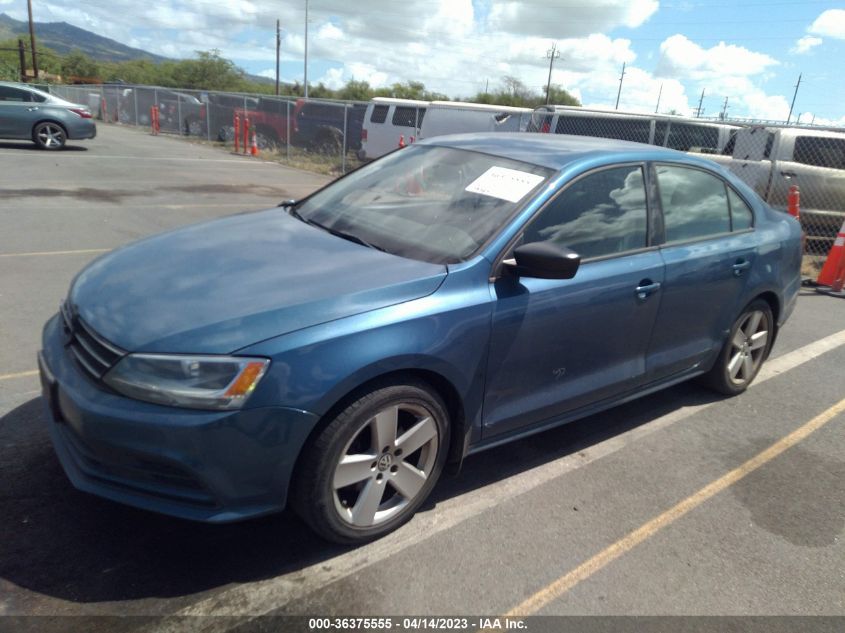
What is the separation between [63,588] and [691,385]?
166 inches

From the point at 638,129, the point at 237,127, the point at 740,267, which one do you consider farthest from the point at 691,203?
the point at 237,127

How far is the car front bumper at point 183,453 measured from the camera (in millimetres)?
2277

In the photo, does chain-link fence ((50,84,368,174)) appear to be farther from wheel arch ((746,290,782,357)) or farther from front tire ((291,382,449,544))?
front tire ((291,382,449,544))

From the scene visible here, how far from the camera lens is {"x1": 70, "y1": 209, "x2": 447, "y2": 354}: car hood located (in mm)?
2414

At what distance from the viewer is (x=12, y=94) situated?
15609 millimetres

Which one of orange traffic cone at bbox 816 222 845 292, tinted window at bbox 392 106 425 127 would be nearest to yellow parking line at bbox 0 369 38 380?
orange traffic cone at bbox 816 222 845 292

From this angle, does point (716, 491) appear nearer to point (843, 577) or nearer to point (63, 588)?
point (843, 577)

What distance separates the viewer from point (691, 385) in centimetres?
493

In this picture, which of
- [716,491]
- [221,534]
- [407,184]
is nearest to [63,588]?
[221,534]

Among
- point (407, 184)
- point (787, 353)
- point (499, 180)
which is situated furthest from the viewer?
point (787, 353)

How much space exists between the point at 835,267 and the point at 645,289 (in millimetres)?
6301

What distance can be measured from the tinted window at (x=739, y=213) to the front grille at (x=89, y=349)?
379 centimetres

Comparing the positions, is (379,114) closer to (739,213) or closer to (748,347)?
(739,213)

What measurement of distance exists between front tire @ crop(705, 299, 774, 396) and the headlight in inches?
134
